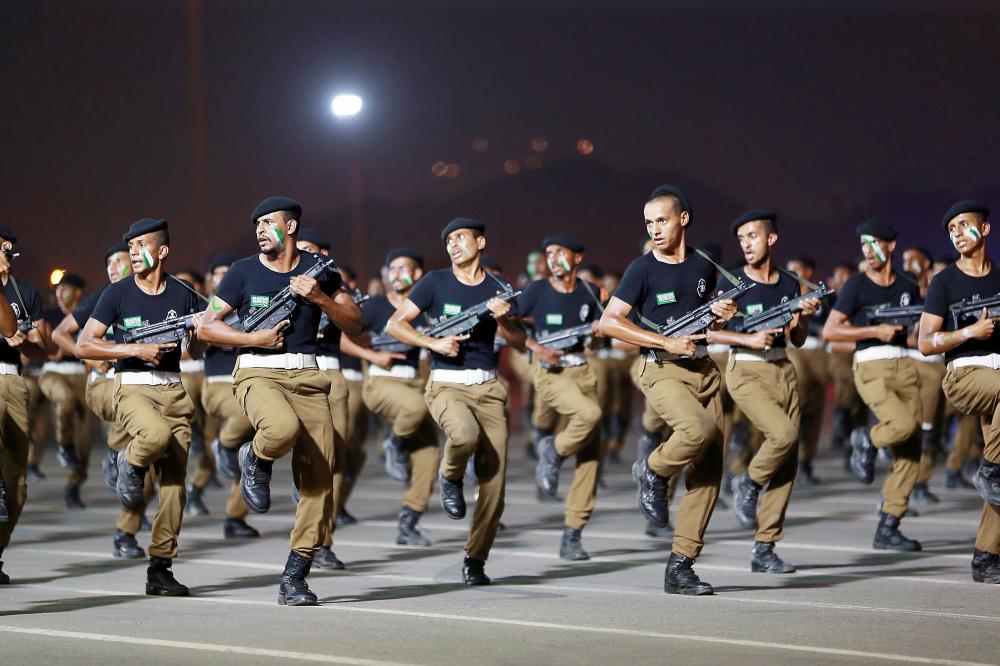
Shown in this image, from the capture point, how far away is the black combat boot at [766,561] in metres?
11.0

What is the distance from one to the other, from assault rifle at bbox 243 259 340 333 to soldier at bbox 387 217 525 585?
1.48 m

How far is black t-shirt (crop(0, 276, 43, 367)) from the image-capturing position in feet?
34.6

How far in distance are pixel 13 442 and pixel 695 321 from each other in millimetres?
4689

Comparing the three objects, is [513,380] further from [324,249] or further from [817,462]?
[324,249]

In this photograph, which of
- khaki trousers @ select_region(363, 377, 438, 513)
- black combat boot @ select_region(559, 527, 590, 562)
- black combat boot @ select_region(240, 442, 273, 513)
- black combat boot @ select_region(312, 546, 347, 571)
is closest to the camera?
black combat boot @ select_region(240, 442, 273, 513)

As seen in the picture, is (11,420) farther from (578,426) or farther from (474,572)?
(578,426)

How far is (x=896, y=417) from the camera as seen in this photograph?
1238 cm

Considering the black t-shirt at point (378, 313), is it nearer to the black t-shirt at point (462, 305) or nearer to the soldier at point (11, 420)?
the black t-shirt at point (462, 305)

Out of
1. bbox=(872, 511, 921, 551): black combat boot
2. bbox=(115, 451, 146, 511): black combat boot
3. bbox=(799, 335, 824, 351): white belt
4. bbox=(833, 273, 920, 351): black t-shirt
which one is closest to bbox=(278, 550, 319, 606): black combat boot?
bbox=(115, 451, 146, 511): black combat boot

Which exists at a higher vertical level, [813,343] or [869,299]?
[869,299]

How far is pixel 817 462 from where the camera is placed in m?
22.2

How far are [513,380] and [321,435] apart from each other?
120 feet

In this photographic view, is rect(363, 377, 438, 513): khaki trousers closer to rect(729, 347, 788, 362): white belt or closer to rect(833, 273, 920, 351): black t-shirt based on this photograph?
rect(729, 347, 788, 362): white belt

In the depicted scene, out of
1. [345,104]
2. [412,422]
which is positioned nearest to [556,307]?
[412,422]
